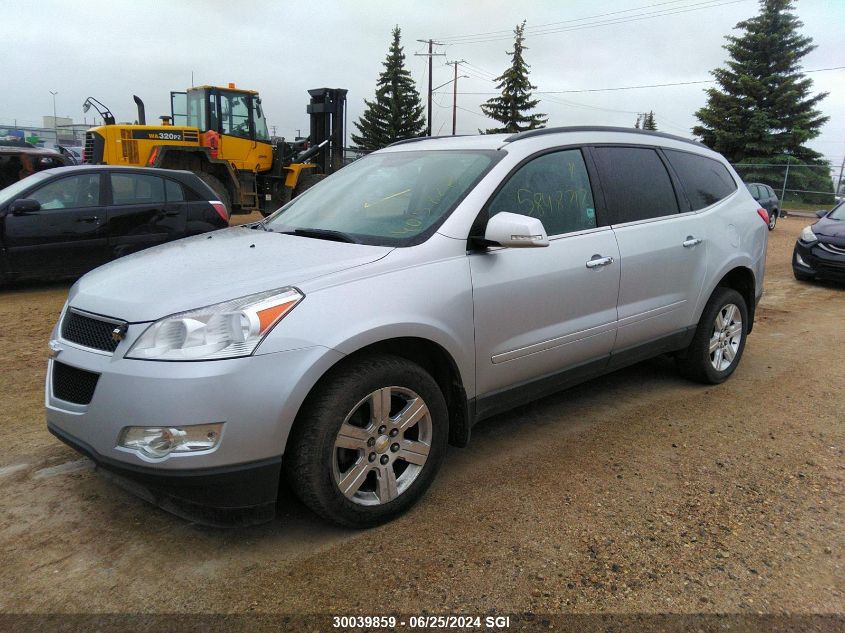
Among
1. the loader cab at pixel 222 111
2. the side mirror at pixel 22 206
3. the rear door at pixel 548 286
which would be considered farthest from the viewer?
the loader cab at pixel 222 111

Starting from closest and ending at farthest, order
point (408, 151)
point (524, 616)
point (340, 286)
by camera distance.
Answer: point (524, 616), point (340, 286), point (408, 151)

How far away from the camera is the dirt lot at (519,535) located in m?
2.45

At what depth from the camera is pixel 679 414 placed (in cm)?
429

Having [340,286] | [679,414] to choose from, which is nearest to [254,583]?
[340,286]

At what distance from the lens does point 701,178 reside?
475 centimetres

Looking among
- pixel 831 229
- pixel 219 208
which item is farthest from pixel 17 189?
pixel 831 229

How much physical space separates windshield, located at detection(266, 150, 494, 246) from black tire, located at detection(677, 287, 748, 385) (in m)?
2.21

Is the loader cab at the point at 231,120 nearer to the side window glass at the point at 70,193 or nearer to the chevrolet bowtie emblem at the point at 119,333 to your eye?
the side window glass at the point at 70,193

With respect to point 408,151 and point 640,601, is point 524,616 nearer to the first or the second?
point 640,601

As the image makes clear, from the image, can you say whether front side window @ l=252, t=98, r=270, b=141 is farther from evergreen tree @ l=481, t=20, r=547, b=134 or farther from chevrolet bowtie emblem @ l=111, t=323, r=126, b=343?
evergreen tree @ l=481, t=20, r=547, b=134

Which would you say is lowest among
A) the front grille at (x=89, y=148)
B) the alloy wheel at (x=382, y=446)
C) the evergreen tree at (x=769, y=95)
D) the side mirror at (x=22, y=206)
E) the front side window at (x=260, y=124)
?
the alloy wheel at (x=382, y=446)

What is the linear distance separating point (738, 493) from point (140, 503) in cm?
292

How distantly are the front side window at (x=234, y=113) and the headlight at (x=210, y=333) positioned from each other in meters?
12.8

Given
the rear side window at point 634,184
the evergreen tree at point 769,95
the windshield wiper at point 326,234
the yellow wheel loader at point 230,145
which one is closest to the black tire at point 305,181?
the yellow wheel loader at point 230,145
